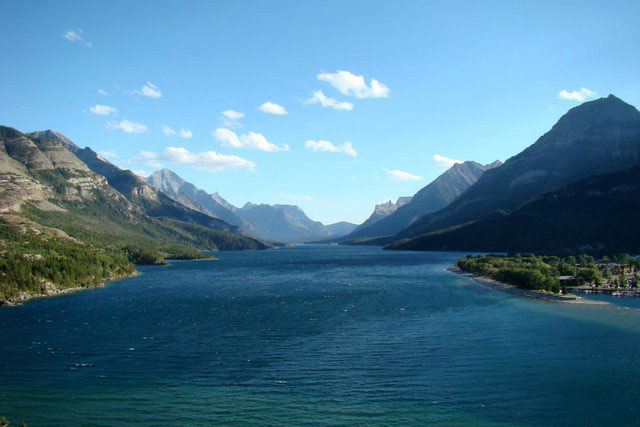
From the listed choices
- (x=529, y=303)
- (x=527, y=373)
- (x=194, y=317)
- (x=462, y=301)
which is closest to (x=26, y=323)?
(x=194, y=317)

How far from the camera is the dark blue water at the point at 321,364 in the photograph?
1927 inches

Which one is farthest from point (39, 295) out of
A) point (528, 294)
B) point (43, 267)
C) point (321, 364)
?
point (528, 294)

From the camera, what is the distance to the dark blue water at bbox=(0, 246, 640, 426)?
4894 centimetres

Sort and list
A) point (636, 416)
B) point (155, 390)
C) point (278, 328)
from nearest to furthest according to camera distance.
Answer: point (636, 416) → point (155, 390) → point (278, 328)

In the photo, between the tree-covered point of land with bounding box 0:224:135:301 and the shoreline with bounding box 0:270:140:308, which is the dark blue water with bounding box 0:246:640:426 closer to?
the shoreline with bounding box 0:270:140:308

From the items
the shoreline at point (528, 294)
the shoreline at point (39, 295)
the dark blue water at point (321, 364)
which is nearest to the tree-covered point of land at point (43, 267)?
the shoreline at point (39, 295)

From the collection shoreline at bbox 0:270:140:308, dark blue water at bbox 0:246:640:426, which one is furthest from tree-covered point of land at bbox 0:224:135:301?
dark blue water at bbox 0:246:640:426

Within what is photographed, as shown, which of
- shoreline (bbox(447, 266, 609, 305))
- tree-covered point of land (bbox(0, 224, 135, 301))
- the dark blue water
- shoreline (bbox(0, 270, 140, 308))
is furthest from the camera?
tree-covered point of land (bbox(0, 224, 135, 301))

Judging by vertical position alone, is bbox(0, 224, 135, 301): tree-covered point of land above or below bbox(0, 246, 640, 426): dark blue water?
above

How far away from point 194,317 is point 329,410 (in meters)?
61.6

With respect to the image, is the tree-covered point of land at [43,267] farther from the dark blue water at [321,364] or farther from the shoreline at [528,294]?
the shoreline at [528,294]

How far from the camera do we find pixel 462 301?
12406 centimetres

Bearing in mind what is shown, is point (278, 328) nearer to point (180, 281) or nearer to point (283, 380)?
point (283, 380)

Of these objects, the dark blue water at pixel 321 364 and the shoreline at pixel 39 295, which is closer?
the dark blue water at pixel 321 364
